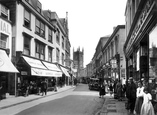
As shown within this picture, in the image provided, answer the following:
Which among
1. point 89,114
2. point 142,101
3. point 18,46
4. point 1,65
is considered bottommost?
point 89,114

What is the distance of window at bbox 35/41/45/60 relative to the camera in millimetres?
27061

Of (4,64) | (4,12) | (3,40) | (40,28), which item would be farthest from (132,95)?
(40,28)

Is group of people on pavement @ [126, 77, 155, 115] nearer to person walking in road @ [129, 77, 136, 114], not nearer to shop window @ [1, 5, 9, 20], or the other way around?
person walking in road @ [129, 77, 136, 114]

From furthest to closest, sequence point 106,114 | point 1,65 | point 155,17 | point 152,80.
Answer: point 1,65, point 106,114, point 152,80, point 155,17

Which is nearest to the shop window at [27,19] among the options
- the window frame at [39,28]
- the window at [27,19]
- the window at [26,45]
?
the window at [27,19]

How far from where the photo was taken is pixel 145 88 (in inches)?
356

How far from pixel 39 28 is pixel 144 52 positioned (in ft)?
58.7

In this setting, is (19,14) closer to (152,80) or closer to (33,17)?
(33,17)

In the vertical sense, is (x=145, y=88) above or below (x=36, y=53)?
below

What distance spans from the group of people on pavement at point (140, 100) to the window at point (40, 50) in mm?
17977

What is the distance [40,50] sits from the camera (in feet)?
92.6

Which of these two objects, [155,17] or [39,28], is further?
[39,28]

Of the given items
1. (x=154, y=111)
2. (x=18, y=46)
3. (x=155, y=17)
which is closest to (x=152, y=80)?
(x=154, y=111)

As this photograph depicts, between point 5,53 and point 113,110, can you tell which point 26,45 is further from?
point 113,110
